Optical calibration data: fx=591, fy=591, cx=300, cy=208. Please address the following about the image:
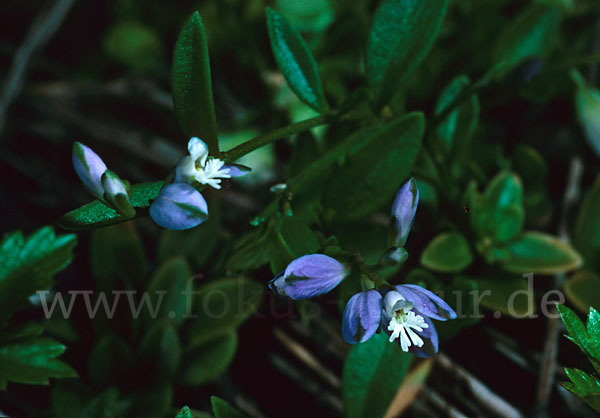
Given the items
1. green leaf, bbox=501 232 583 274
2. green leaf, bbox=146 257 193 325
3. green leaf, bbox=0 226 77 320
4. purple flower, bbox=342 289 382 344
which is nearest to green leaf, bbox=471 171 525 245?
green leaf, bbox=501 232 583 274

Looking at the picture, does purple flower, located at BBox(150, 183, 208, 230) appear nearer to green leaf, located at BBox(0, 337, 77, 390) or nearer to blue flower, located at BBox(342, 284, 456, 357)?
blue flower, located at BBox(342, 284, 456, 357)

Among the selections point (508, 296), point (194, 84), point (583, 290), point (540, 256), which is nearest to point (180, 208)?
point (194, 84)

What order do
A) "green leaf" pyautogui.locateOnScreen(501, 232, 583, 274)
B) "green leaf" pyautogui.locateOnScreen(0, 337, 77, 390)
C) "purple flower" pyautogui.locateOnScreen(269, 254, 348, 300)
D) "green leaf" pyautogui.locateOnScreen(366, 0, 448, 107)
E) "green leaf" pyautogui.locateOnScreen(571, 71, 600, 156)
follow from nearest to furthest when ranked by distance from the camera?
"purple flower" pyautogui.locateOnScreen(269, 254, 348, 300)
"green leaf" pyautogui.locateOnScreen(0, 337, 77, 390)
"green leaf" pyautogui.locateOnScreen(366, 0, 448, 107)
"green leaf" pyautogui.locateOnScreen(501, 232, 583, 274)
"green leaf" pyautogui.locateOnScreen(571, 71, 600, 156)

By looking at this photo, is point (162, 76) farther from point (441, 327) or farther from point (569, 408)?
point (569, 408)

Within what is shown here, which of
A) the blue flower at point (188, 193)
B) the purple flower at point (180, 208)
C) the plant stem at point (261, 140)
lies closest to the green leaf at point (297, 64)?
the plant stem at point (261, 140)

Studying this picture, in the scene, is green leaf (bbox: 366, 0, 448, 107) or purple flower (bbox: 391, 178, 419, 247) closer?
purple flower (bbox: 391, 178, 419, 247)

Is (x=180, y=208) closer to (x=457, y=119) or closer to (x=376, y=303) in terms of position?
(x=376, y=303)
